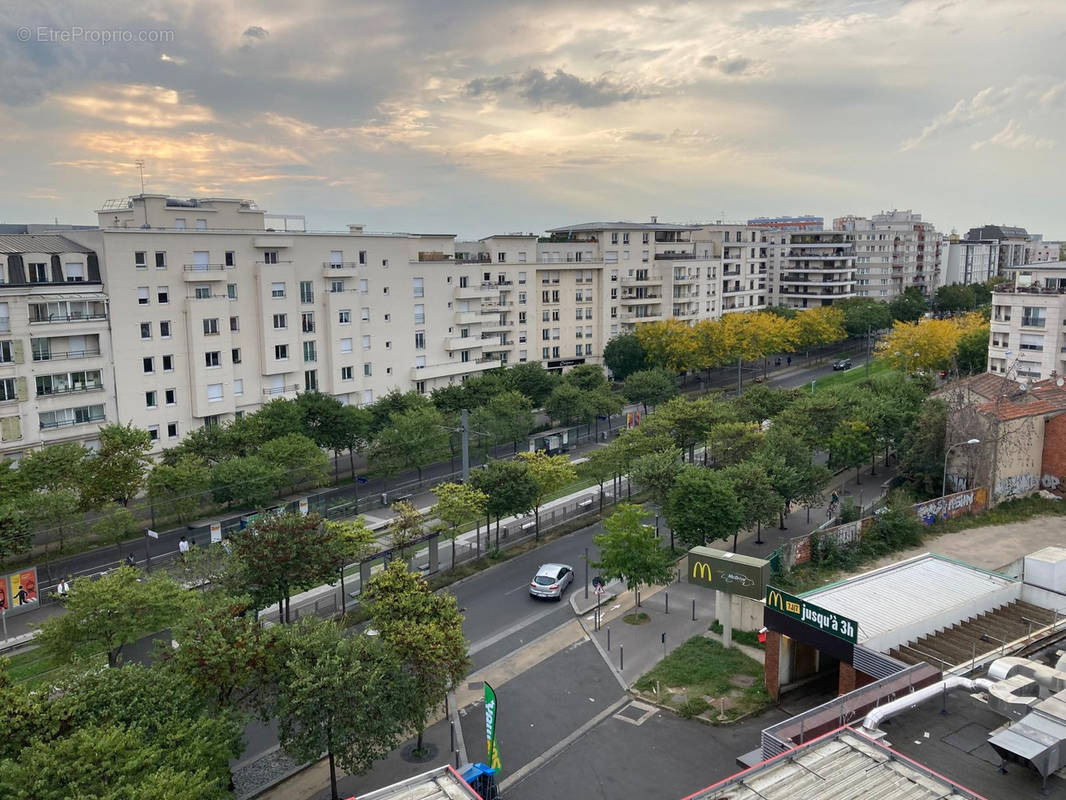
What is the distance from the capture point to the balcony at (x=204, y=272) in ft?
195

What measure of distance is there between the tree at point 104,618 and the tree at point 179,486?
19339mm

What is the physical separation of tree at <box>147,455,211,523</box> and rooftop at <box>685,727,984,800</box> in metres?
38.8

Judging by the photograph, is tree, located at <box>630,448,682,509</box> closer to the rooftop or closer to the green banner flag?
the green banner flag

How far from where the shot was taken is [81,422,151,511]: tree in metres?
45.2

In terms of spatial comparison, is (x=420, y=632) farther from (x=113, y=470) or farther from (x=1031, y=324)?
(x=1031, y=324)

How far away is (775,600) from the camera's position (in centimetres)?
2673

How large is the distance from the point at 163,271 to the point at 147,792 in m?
48.3

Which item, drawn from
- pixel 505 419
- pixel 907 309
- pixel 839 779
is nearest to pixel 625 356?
pixel 505 419

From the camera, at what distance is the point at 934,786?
15367 millimetres

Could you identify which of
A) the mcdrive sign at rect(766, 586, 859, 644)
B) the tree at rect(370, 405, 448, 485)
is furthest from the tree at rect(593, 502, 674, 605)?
the tree at rect(370, 405, 448, 485)

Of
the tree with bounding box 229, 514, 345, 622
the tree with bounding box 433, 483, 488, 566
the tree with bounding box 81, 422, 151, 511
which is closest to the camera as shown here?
the tree with bounding box 229, 514, 345, 622

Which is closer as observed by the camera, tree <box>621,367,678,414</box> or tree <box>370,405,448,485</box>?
tree <box>370,405,448,485</box>

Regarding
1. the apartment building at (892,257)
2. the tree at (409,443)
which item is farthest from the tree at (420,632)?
the apartment building at (892,257)

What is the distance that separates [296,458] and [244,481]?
14.3 feet
